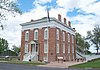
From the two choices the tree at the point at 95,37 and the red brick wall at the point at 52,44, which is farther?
the tree at the point at 95,37

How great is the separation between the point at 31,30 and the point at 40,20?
12.6 feet

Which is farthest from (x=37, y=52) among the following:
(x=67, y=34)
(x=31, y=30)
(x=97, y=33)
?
(x=97, y=33)

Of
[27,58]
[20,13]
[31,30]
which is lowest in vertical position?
[27,58]

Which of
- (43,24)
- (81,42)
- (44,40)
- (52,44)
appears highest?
(43,24)

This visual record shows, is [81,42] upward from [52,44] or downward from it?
upward

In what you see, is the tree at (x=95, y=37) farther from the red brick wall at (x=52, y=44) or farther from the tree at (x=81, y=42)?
the red brick wall at (x=52, y=44)

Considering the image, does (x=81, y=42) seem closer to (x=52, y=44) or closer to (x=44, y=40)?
(x=44, y=40)

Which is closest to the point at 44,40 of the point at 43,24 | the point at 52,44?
the point at 52,44

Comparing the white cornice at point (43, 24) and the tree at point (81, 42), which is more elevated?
the white cornice at point (43, 24)

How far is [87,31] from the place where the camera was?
90.1 metres

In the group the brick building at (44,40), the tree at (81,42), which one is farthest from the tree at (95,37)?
the brick building at (44,40)

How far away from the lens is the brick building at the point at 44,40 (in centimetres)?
4641

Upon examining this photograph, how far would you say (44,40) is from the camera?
48.0m

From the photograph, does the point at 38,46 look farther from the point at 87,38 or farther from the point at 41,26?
the point at 87,38
